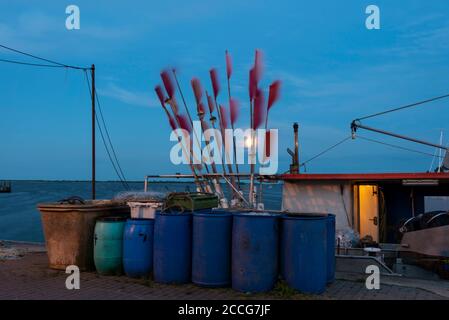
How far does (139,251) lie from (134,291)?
3.05ft

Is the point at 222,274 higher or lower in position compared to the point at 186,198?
lower

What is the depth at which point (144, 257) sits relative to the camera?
7703 mm

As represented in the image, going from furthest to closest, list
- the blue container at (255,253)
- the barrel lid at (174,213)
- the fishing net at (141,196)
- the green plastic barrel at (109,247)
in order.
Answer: the fishing net at (141,196) → the green plastic barrel at (109,247) → the barrel lid at (174,213) → the blue container at (255,253)

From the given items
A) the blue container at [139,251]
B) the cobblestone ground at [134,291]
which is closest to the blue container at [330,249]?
the cobblestone ground at [134,291]

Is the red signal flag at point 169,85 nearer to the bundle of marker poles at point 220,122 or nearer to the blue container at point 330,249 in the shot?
the bundle of marker poles at point 220,122

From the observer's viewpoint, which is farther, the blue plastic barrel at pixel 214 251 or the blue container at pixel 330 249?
the blue container at pixel 330 249

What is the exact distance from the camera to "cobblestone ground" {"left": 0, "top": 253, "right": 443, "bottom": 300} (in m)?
6.61

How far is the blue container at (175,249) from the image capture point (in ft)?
23.9

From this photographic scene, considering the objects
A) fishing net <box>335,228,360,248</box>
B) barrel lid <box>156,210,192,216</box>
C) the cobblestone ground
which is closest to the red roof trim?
fishing net <box>335,228,360,248</box>

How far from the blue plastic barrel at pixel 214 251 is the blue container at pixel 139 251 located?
1.08 meters
